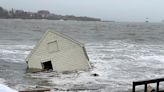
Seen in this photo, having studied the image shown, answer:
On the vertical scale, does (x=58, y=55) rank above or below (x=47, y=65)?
above

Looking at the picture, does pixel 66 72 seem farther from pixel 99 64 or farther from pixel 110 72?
pixel 99 64

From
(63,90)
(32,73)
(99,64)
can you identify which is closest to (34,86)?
(63,90)

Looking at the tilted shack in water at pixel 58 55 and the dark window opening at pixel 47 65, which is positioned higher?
the tilted shack in water at pixel 58 55

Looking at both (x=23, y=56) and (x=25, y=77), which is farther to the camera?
(x=23, y=56)

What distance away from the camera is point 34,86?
1920 cm

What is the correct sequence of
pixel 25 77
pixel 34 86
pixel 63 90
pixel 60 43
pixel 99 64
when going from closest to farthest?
1. pixel 63 90
2. pixel 34 86
3. pixel 25 77
4. pixel 60 43
5. pixel 99 64

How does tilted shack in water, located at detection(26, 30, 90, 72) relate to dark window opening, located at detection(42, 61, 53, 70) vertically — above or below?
above

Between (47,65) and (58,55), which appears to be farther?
(47,65)

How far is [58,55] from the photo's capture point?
2538 centimetres

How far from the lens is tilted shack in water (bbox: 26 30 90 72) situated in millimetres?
25344

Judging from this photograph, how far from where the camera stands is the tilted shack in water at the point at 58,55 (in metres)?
25.3

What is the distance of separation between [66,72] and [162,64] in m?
9.12

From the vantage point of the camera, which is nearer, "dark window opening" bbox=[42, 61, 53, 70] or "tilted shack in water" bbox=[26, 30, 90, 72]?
"tilted shack in water" bbox=[26, 30, 90, 72]

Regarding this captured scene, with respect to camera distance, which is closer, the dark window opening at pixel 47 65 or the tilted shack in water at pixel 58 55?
the tilted shack in water at pixel 58 55
